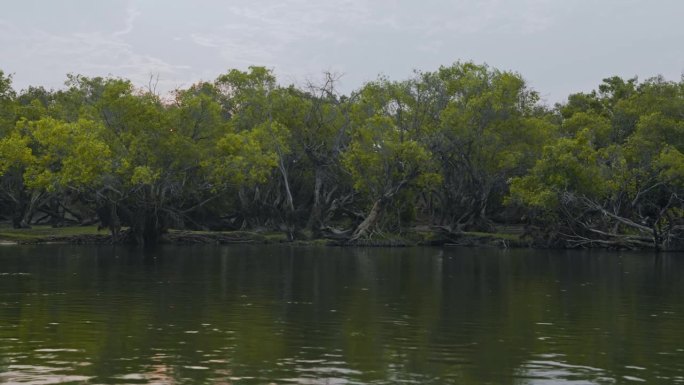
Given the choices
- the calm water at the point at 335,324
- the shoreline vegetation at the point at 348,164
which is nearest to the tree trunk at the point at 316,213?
the shoreline vegetation at the point at 348,164

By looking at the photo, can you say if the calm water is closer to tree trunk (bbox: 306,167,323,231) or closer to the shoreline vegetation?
the shoreline vegetation

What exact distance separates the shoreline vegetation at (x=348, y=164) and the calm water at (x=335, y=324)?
23.7 meters

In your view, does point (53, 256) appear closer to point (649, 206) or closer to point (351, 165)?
point (351, 165)

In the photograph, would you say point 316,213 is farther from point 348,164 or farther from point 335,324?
point 335,324

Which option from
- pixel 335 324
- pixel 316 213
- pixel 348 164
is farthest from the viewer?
pixel 316 213

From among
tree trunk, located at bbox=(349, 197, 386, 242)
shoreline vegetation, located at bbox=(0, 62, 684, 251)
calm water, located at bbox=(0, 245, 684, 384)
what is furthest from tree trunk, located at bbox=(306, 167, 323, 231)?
calm water, located at bbox=(0, 245, 684, 384)

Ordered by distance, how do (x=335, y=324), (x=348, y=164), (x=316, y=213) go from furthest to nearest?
(x=316, y=213) → (x=348, y=164) → (x=335, y=324)

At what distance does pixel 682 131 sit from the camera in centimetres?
7494

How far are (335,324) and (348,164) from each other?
5395 cm

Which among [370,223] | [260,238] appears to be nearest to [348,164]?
[370,223]

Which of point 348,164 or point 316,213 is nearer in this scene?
point 348,164

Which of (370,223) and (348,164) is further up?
(348,164)

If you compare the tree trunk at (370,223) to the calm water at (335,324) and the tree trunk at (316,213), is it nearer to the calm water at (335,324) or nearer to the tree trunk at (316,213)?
the tree trunk at (316,213)

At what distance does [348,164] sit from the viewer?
7962cm
